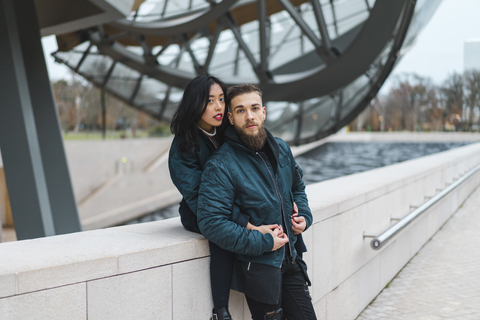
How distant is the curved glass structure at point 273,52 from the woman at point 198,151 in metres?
10.1

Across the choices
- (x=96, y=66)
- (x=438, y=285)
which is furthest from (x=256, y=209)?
(x=96, y=66)

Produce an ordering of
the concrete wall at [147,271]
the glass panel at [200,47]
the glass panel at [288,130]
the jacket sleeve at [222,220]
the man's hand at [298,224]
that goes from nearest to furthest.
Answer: the concrete wall at [147,271]
the jacket sleeve at [222,220]
the man's hand at [298,224]
the glass panel at [200,47]
the glass panel at [288,130]

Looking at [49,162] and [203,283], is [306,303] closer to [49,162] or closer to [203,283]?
[203,283]

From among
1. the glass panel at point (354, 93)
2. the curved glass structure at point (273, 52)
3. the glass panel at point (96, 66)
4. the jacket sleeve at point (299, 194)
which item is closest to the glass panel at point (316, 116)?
the curved glass structure at point (273, 52)

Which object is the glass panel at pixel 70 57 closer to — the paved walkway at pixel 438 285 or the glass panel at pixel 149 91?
the glass panel at pixel 149 91

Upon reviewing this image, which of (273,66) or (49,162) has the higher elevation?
(273,66)

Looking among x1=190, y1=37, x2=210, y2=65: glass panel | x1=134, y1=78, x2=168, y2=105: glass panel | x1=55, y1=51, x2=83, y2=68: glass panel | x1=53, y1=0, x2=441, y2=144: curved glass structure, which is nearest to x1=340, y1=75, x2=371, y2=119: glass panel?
x1=53, y1=0, x2=441, y2=144: curved glass structure

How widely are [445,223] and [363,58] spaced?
688 centimetres

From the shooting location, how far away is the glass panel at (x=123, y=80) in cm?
2280

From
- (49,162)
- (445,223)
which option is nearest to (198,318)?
(49,162)

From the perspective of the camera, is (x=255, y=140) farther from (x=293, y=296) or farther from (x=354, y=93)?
(x=354, y=93)

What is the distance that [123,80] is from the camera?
2359cm

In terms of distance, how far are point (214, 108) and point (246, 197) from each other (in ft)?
1.73

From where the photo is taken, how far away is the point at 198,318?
8.95ft
